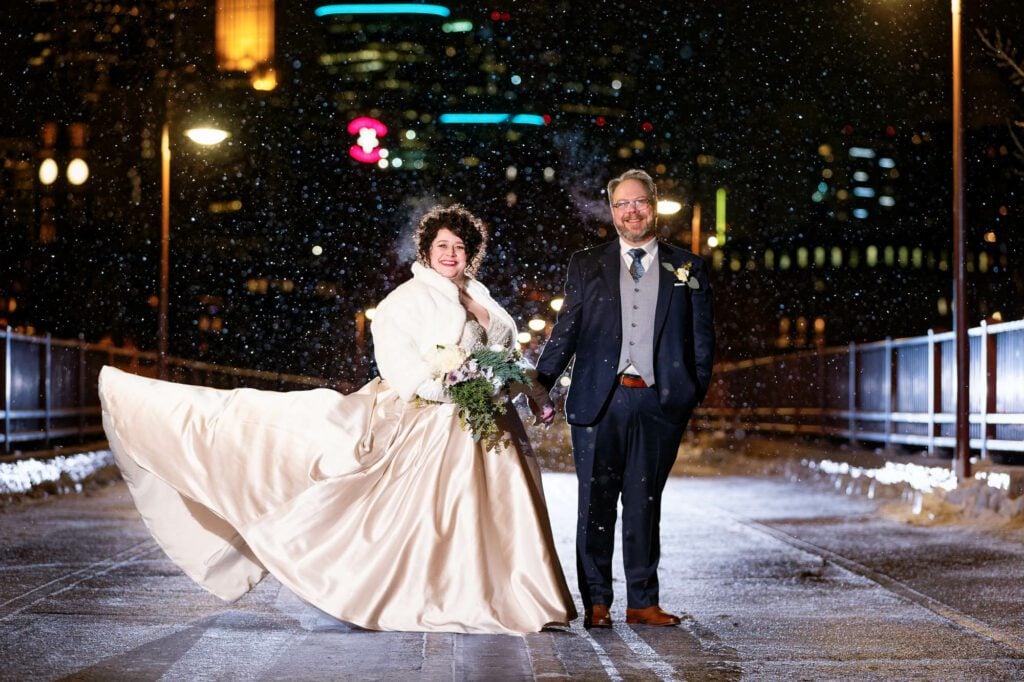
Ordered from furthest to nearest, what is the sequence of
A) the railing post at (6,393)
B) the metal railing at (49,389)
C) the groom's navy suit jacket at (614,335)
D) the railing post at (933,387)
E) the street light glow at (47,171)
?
the street light glow at (47,171)
the railing post at (933,387)
the metal railing at (49,389)
the railing post at (6,393)
the groom's navy suit jacket at (614,335)

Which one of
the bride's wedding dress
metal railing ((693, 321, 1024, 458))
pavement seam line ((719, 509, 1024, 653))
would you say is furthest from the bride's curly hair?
metal railing ((693, 321, 1024, 458))

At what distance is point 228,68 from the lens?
38.2 metres

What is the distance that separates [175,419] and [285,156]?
76.7 m

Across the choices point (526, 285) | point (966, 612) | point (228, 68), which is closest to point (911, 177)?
point (526, 285)

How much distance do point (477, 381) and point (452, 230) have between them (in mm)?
925

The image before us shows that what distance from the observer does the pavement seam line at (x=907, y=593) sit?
758 centimetres

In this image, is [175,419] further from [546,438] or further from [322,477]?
[546,438]

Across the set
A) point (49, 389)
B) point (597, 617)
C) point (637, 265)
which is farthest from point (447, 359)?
point (49, 389)

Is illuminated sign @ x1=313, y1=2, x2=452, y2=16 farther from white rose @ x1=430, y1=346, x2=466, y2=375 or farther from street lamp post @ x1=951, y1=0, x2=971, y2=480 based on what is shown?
white rose @ x1=430, y1=346, x2=466, y2=375

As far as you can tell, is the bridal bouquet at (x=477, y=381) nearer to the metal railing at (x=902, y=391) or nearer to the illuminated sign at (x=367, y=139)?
the metal railing at (x=902, y=391)

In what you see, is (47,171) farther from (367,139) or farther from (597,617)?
(597,617)

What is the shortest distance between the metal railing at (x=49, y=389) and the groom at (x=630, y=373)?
1333 centimetres

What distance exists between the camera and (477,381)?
7.55 m

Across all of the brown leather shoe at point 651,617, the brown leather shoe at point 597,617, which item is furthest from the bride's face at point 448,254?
the brown leather shoe at point 651,617
